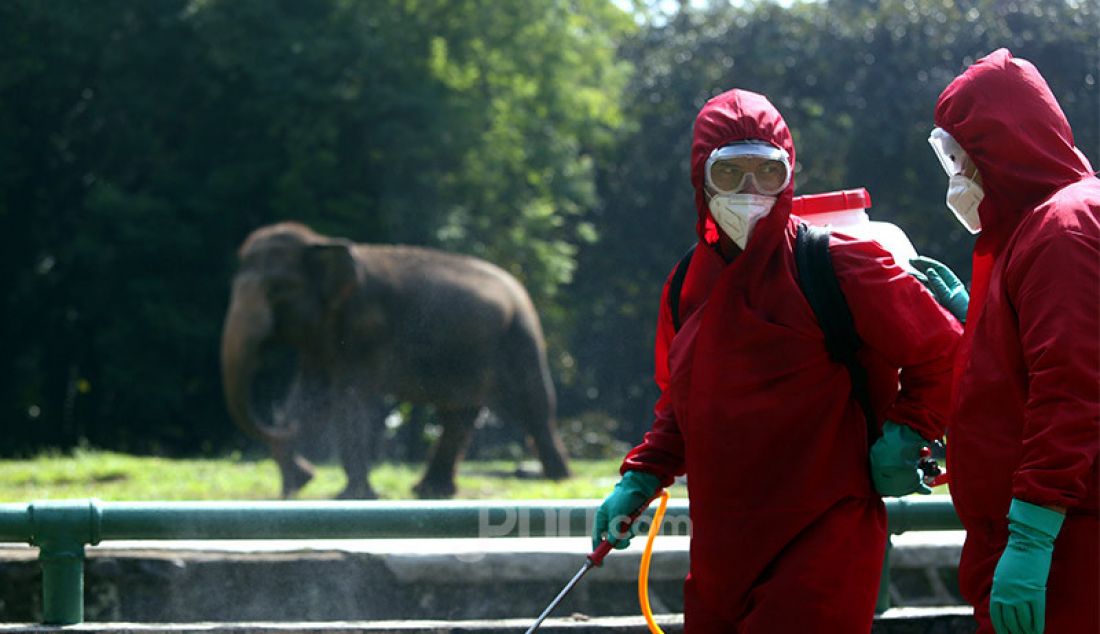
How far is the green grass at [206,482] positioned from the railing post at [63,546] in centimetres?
530

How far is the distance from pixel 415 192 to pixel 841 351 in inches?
729

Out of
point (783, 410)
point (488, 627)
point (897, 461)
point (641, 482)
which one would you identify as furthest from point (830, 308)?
point (488, 627)

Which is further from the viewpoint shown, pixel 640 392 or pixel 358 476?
pixel 640 392

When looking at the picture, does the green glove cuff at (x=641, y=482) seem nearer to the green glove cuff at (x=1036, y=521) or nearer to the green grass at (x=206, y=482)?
the green glove cuff at (x=1036, y=521)

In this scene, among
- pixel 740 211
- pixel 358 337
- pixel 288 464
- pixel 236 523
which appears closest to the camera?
pixel 740 211

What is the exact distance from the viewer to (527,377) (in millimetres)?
13195

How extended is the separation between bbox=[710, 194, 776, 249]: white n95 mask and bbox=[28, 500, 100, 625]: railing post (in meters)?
2.03

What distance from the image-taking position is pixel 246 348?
11.7 metres

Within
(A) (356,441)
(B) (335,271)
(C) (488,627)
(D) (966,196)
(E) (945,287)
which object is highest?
(D) (966,196)

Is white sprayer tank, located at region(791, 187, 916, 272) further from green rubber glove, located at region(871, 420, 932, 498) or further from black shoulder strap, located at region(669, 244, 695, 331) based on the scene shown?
green rubber glove, located at region(871, 420, 932, 498)

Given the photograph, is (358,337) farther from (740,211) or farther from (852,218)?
(740,211)

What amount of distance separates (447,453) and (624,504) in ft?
27.4

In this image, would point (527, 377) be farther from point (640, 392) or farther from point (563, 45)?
point (640, 392)

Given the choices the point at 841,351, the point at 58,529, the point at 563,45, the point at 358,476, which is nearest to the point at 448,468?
the point at 358,476
